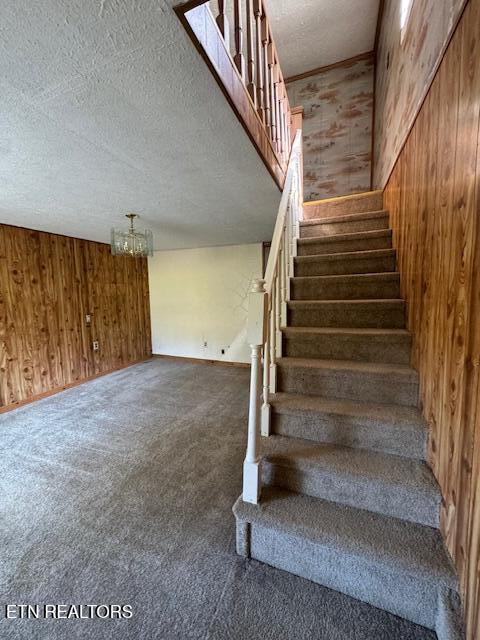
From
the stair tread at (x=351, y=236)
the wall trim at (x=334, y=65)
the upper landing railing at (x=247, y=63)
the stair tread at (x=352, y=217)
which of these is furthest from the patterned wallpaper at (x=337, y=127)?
the stair tread at (x=351, y=236)

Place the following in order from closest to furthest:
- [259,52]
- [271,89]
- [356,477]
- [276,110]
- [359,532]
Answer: [359,532] → [356,477] → [259,52] → [271,89] → [276,110]

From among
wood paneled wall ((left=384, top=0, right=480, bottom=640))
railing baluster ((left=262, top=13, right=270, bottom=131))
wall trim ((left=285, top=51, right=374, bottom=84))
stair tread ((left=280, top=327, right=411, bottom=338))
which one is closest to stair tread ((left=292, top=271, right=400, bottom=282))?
stair tread ((left=280, top=327, right=411, bottom=338))

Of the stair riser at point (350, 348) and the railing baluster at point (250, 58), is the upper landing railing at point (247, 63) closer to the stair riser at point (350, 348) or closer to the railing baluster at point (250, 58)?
the railing baluster at point (250, 58)

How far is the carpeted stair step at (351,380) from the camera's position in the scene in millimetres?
1475

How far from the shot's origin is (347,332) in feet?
5.80

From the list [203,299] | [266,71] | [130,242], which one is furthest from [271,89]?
[203,299]

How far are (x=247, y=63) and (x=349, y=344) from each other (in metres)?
1.78

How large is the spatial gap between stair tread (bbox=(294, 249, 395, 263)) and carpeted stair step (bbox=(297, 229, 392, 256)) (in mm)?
98

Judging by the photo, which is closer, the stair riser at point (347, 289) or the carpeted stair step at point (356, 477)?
the carpeted stair step at point (356, 477)

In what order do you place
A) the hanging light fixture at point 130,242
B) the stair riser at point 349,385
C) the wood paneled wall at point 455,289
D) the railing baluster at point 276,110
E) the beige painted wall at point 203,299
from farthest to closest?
the beige painted wall at point 203,299, the hanging light fixture at point 130,242, the railing baluster at point 276,110, the stair riser at point 349,385, the wood paneled wall at point 455,289

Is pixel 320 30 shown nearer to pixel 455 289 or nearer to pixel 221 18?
pixel 221 18

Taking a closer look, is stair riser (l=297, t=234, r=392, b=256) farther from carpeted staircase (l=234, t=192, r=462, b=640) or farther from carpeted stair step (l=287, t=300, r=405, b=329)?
carpeted stair step (l=287, t=300, r=405, b=329)

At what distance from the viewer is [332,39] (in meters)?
3.42

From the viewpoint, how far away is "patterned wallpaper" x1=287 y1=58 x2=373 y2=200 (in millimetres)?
3729
